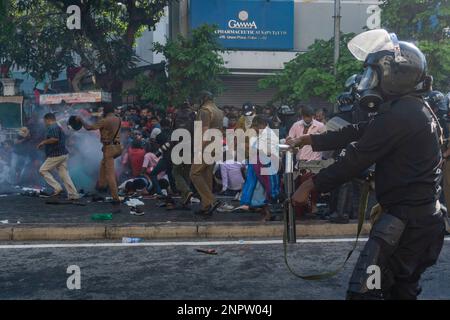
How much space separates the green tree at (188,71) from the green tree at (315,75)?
1.75m

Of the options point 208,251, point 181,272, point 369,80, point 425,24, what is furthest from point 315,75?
point 369,80

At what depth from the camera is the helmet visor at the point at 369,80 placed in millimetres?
3062

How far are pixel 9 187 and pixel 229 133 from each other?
459 centimetres

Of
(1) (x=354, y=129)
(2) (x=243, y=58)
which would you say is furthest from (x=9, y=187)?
(2) (x=243, y=58)

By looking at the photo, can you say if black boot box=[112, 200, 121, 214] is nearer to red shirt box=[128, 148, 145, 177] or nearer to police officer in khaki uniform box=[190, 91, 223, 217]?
police officer in khaki uniform box=[190, 91, 223, 217]

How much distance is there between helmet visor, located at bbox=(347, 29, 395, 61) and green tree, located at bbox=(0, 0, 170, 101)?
39.4 ft

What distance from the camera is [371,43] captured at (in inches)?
127

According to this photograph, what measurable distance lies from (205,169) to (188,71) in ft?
22.2

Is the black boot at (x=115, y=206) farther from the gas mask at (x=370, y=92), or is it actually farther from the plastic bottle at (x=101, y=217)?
the gas mask at (x=370, y=92)

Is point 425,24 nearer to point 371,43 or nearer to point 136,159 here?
point 136,159

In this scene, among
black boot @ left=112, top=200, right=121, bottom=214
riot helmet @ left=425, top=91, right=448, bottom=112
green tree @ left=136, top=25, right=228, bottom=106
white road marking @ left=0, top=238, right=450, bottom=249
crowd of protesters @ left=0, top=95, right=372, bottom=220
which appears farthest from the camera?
green tree @ left=136, top=25, right=228, bottom=106

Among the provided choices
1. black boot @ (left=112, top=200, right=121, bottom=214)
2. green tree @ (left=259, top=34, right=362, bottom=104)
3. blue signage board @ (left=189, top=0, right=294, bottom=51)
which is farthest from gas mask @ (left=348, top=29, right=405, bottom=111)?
blue signage board @ (left=189, top=0, right=294, bottom=51)

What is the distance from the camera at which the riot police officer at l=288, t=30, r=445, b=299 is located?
2906 mm
